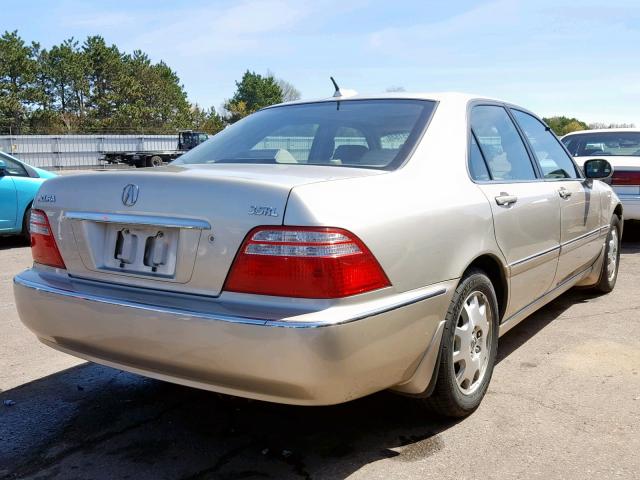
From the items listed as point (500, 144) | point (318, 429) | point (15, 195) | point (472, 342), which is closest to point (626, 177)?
point (500, 144)

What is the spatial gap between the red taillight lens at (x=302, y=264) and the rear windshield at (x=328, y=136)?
24.4 inches

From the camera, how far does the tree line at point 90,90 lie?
52.2m

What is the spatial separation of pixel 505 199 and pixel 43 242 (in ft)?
7.42

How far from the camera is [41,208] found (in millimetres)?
2979

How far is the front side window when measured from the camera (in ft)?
13.7

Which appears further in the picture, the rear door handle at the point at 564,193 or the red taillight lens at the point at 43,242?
the rear door handle at the point at 564,193

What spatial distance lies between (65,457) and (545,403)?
230cm

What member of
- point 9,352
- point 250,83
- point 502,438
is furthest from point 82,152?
point 250,83

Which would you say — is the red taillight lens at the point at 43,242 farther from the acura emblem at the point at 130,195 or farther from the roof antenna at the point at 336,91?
the roof antenna at the point at 336,91

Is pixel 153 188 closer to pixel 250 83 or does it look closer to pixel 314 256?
pixel 314 256

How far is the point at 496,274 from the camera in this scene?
335 cm

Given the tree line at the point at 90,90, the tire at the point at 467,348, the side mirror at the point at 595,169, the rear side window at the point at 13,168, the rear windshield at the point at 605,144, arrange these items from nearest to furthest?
the tire at the point at 467,348
the side mirror at the point at 595,169
the rear side window at the point at 13,168
the rear windshield at the point at 605,144
the tree line at the point at 90,90

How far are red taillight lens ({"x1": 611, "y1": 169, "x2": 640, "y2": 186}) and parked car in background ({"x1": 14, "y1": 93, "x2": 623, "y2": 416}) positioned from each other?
478cm

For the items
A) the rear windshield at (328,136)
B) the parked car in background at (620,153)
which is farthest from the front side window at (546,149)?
the parked car in background at (620,153)
